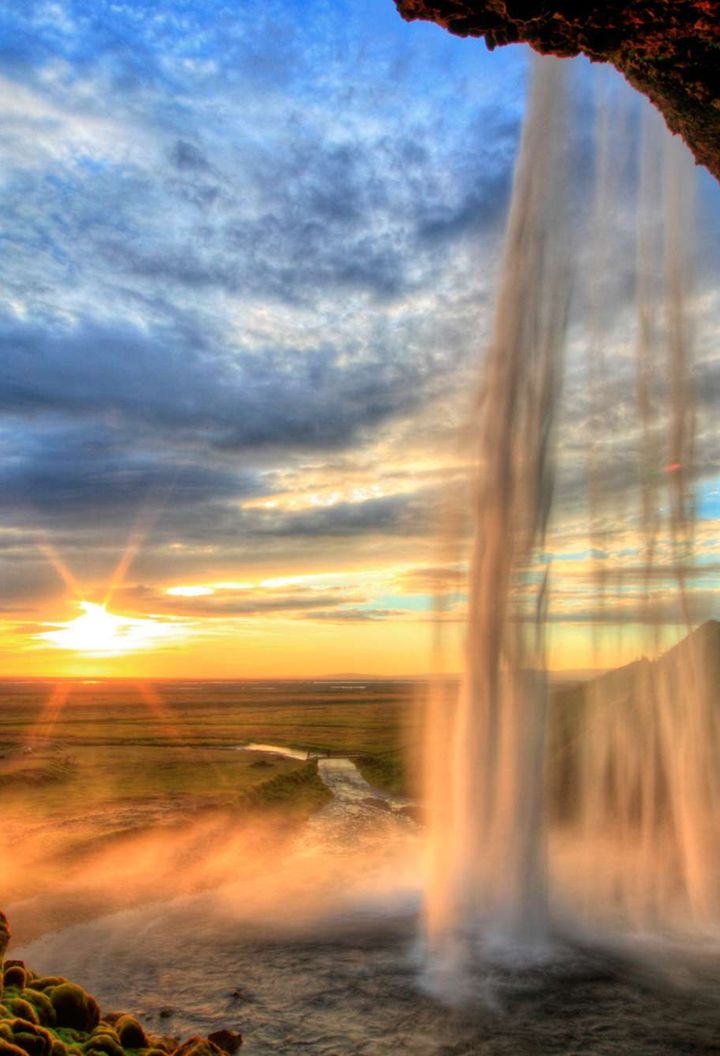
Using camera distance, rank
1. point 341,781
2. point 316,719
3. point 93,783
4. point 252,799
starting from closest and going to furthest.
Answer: point 252,799 → point 93,783 → point 341,781 → point 316,719

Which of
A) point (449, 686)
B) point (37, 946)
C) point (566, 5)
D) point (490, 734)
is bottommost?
point (37, 946)

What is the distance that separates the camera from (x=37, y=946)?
2014cm

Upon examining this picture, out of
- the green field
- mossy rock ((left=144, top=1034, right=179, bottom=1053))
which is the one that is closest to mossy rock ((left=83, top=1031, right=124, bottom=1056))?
mossy rock ((left=144, top=1034, right=179, bottom=1053))

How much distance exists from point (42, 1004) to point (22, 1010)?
3.06ft

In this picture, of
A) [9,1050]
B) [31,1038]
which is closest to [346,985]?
[31,1038]

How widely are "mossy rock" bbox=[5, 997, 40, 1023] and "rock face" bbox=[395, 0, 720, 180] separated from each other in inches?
789

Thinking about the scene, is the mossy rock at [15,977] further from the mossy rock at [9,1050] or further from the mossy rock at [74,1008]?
the mossy rock at [9,1050]

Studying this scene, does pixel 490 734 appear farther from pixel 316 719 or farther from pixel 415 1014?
pixel 316 719

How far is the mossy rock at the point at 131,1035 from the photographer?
1343 cm

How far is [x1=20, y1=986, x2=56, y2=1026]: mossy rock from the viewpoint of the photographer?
1355 cm

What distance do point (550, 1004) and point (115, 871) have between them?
18659 millimetres

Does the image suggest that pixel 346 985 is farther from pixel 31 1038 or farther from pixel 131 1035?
pixel 31 1038

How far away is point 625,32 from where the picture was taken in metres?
12.9

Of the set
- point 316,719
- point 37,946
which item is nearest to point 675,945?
point 37,946
